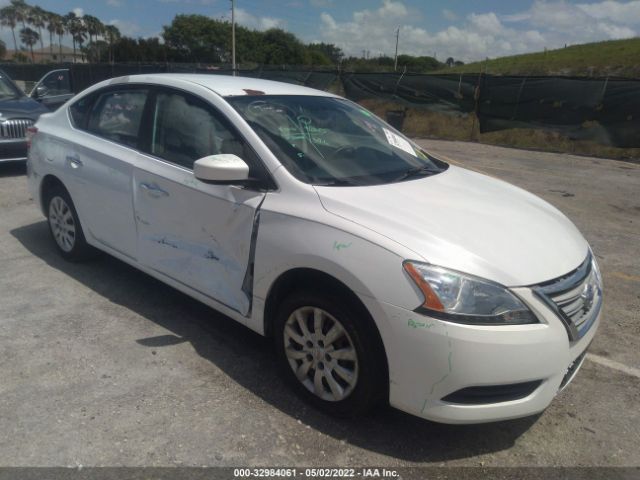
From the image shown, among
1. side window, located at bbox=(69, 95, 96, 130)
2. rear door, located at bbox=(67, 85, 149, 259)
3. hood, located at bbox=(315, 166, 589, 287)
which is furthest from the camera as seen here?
side window, located at bbox=(69, 95, 96, 130)

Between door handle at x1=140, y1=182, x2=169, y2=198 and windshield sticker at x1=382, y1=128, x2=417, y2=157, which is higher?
windshield sticker at x1=382, y1=128, x2=417, y2=157

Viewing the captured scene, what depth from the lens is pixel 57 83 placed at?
35.0 feet

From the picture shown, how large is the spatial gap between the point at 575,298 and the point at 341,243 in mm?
1137

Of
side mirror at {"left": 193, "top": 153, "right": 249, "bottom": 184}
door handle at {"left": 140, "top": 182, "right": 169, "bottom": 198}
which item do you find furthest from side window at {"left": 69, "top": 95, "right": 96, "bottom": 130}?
side mirror at {"left": 193, "top": 153, "right": 249, "bottom": 184}

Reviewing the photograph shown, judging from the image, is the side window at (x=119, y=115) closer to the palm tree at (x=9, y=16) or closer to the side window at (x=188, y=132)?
the side window at (x=188, y=132)

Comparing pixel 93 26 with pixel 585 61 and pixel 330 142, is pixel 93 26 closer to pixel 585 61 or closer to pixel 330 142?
pixel 585 61

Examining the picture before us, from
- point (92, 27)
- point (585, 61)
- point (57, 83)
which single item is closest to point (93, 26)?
point (92, 27)

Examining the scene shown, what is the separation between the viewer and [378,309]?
2453 mm

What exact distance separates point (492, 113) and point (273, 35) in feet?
307

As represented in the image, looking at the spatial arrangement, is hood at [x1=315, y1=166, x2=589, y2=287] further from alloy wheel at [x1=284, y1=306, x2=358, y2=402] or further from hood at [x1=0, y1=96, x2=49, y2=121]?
hood at [x1=0, y1=96, x2=49, y2=121]

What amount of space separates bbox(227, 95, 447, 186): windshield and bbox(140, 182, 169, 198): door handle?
0.74 meters

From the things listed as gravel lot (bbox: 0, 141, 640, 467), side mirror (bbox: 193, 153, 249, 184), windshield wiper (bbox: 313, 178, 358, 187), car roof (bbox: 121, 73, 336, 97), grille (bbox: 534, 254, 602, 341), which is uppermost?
car roof (bbox: 121, 73, 336, 97)

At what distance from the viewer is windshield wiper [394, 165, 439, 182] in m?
3.37

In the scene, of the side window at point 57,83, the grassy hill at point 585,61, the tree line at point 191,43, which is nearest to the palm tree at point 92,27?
the tree line at point 191,43
